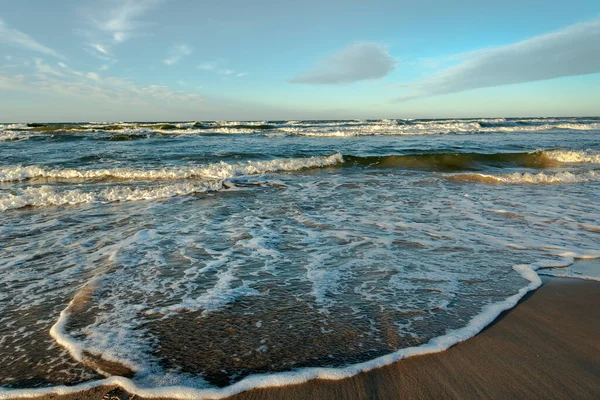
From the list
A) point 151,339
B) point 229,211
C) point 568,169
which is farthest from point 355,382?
point 568,169

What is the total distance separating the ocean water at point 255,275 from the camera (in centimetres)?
245

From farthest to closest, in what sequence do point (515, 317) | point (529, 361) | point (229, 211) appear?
point (229, 211), point (515, 317), point (529, 361)

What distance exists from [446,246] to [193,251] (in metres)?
3.21

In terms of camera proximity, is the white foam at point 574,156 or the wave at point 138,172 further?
the white foam at point 574,156

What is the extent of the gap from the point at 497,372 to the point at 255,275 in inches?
92.8

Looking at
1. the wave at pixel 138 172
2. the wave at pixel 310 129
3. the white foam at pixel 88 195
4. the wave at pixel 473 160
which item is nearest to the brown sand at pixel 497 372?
the white foam at pixel 88 195

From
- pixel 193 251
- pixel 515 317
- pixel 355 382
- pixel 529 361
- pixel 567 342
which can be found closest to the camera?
pixel 355 382

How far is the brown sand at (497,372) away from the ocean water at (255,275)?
0.10 metres

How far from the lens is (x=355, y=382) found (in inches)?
87.8

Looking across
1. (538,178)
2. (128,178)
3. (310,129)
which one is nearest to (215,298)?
(128,178)

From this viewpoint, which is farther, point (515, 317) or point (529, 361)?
point (515, 317)

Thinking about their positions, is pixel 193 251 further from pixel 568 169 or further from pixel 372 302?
pixel 568 169

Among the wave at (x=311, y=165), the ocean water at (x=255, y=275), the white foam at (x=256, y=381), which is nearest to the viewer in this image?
the white foam at (x=256, y=381)

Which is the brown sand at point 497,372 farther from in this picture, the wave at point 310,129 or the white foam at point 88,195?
the wave at point 310,129
